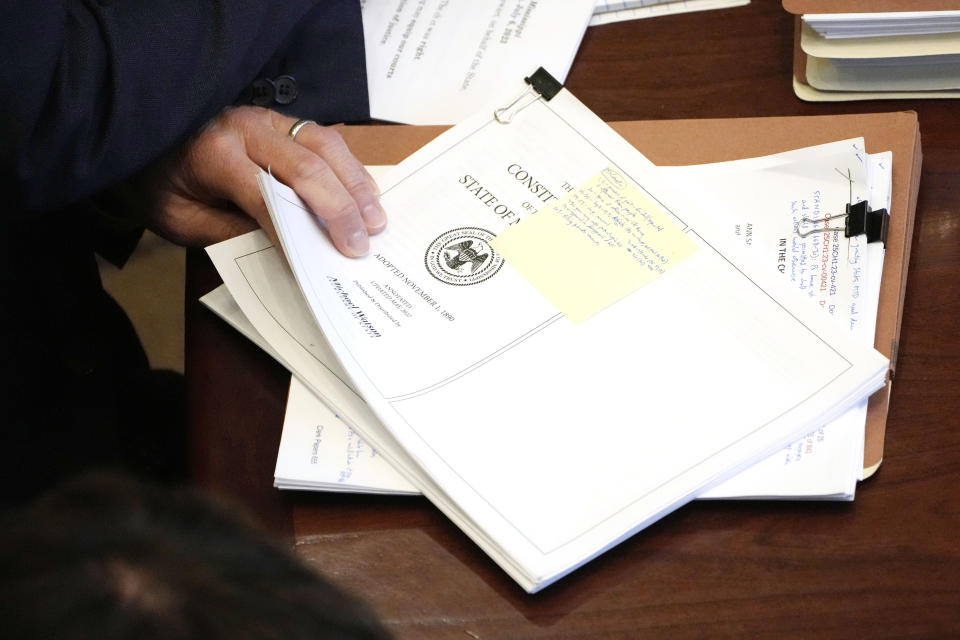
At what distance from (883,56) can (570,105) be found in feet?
0.76

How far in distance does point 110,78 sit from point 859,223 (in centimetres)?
53

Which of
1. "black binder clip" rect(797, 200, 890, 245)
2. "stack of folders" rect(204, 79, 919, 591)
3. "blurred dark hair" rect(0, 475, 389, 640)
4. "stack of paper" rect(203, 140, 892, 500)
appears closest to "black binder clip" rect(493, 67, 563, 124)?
"stack of folders" rect(204, 79, 919, 591)

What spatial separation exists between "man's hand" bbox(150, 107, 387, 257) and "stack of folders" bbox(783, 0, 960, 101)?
1.15 ft

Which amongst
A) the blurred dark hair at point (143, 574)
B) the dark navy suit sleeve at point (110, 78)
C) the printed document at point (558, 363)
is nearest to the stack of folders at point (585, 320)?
the printed document at point (558, 363)

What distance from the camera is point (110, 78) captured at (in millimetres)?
Result: 700

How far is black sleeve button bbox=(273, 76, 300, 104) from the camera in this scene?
794mm

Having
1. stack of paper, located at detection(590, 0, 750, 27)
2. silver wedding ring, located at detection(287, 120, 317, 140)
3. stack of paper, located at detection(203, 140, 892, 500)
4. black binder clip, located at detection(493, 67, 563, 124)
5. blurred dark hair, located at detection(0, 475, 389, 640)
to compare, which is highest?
blurred dark hair, located at detection(0, 475, 389, 640)

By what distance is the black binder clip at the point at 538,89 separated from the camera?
0.74 m

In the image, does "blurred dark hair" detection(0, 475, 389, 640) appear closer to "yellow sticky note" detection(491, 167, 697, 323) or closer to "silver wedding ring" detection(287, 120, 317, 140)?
"yellow sticky note" detection(491, 167, 697, 323)

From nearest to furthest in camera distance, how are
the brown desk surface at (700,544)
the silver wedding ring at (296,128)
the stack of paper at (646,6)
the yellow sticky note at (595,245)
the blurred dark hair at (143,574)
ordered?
the blurred dark hair at (143,574)
the brown desk surface at (700,544)
the yellow sticky note at (595,245)
the silver wedding ring at (296,128)
the stack of paper at (646,6)

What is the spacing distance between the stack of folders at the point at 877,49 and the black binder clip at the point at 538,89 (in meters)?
0.18

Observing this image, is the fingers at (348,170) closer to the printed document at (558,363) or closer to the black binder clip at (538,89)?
the printed document at (558,363)

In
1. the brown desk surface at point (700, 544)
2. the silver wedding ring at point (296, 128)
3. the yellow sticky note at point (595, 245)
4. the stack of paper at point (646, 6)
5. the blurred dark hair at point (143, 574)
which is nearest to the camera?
the blurred dark hair at point (143, 574)

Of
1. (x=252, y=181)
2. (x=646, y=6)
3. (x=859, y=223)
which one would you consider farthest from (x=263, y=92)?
(x=859, y=223)
